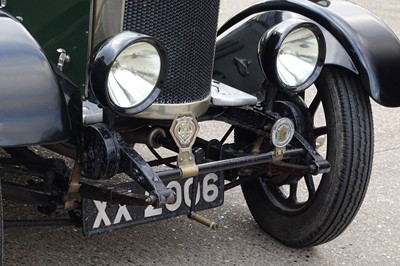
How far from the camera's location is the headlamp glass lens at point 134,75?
2645 millimetres

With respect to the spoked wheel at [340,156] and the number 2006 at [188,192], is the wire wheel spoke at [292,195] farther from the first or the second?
the number 2006 at [188,192]

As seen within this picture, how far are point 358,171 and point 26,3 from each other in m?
1.56

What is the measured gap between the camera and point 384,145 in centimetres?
555

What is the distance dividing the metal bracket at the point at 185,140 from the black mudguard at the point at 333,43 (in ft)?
2.47

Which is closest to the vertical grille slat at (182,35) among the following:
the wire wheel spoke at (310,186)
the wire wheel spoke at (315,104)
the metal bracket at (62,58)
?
the metal bracket at (62,58)

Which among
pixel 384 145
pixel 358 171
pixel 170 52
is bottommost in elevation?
pixel 384 145

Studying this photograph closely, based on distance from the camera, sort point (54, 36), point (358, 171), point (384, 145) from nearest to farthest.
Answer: point (54, 36), point (358, 171), point (384, 145)

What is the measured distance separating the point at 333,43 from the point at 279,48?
0.43m

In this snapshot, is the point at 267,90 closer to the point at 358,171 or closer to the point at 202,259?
the point at 358,171

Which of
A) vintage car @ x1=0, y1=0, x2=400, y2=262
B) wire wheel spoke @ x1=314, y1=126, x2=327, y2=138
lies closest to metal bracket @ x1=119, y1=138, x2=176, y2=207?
vintage car @ x1=0, y1=0, x2=400, y2=262

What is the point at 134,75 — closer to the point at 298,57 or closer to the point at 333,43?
the point at 298,57

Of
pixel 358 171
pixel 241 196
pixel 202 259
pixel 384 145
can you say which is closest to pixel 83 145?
pixel 202 259

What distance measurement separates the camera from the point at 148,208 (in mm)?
3164

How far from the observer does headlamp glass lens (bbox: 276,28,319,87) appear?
124 inches
